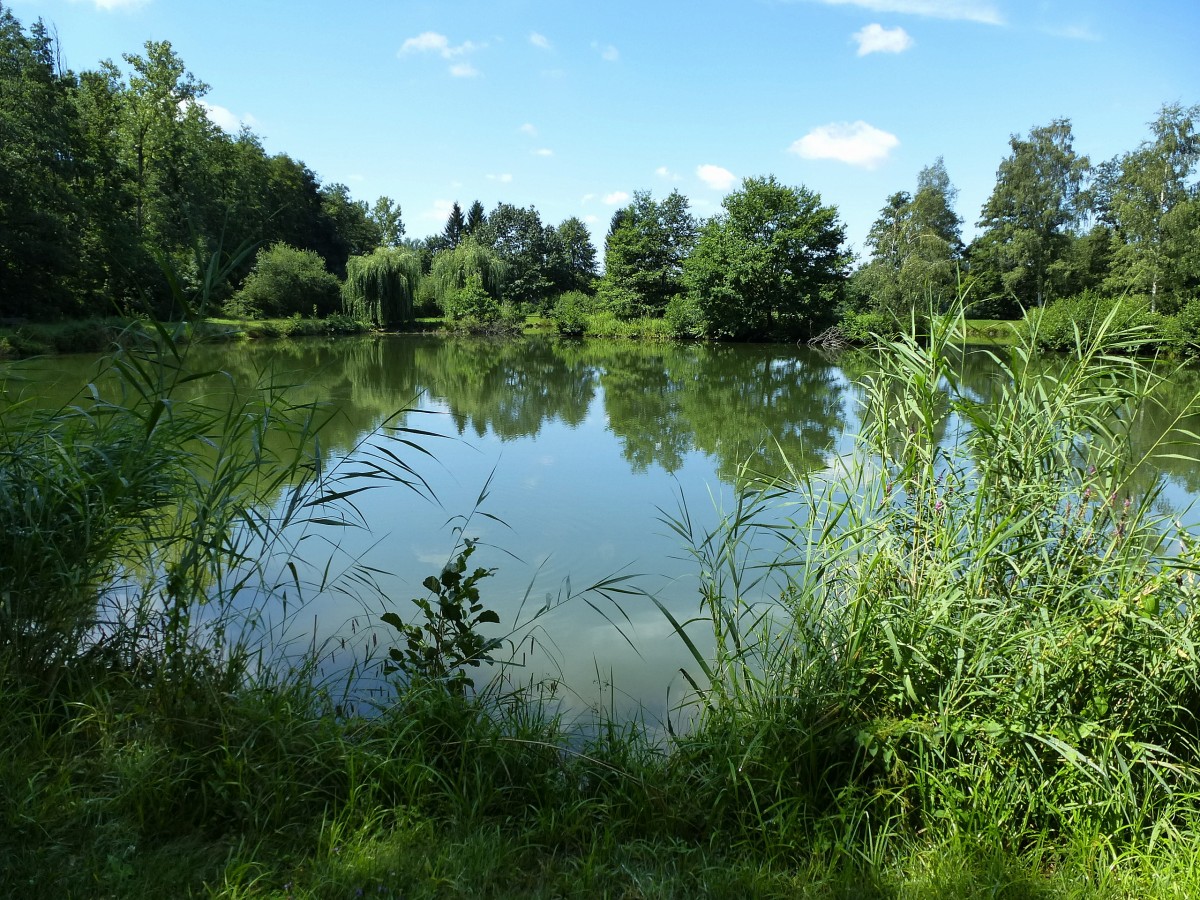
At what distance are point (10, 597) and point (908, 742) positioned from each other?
9.04 feet

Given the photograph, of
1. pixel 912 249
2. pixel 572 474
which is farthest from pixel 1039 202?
pixel 572 474

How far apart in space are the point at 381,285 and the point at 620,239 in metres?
12.2

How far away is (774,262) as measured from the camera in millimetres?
27531

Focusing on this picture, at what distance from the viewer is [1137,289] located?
2273 cm

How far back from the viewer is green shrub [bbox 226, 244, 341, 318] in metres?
29.2

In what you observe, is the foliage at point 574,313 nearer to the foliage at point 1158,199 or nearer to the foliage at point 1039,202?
the foliage at point 1039,202

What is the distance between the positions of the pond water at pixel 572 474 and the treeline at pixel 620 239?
4189 millimetres

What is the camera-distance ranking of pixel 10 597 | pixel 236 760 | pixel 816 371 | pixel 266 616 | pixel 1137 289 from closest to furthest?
pixel 236 760, pixel 10 597, pixel 266 616, pixel 816 371, pixel 1137 289

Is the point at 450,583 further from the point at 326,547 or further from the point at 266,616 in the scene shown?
the point at 326,547

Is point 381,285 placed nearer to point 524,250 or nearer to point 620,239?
point 620,239

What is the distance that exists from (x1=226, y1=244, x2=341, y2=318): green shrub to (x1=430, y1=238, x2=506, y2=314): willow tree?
17.9ft

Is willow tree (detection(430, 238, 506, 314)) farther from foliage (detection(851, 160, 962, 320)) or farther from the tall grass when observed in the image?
the tall grass

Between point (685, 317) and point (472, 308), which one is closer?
point (685, 317)

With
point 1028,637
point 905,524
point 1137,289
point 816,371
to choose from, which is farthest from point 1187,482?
point 1137,289
